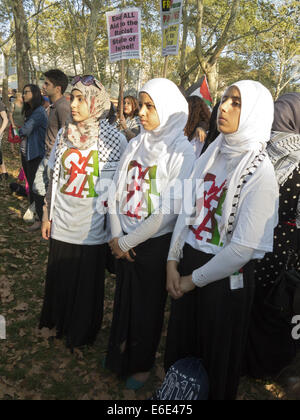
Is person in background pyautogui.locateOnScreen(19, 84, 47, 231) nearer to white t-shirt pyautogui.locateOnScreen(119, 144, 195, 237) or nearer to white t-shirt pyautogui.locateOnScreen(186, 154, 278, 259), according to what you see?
white t-shirt pyautogui.locateOnScreen(119, 144, 195, 237)

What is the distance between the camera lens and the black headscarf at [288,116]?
2.57 m

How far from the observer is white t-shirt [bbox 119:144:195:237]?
93.3 inches

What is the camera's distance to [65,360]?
3057 mm

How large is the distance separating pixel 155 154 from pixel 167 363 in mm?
1435

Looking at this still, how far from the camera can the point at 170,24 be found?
7426mm

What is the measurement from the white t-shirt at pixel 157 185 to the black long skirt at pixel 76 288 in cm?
64

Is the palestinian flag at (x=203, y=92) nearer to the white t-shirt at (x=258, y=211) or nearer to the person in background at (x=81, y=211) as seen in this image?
the person in background at (x=81, y=211)

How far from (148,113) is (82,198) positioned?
2.91 ft

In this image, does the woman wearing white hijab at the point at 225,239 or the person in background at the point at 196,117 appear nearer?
the woman wearing white hijab at the point at 225,239

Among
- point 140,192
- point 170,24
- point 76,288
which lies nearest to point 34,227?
point 76,288

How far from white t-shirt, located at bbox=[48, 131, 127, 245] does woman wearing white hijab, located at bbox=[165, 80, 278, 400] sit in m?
0.86

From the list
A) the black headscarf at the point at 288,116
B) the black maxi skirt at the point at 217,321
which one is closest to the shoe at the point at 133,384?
the black maxi skirt at the point at 217,321
